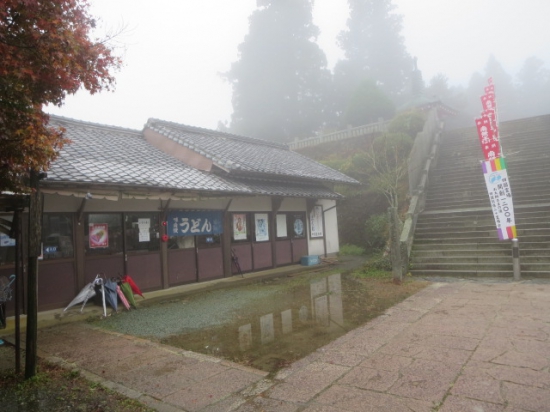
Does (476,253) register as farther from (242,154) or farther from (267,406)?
(267,406)

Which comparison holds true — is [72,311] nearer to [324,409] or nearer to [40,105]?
[40,105]

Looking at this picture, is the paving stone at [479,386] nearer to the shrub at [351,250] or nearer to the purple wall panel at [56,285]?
the purple wall panel at [56,285]

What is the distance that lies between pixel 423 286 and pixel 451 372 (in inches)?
228

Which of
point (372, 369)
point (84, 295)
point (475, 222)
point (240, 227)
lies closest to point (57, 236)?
point (84, 295)

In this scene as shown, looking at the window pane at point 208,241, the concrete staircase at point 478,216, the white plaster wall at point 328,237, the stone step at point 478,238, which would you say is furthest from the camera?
the white plaster wall at point 328,237

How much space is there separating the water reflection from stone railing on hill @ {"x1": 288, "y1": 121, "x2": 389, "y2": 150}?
16.0 m

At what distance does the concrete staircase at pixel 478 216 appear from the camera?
1113 cm

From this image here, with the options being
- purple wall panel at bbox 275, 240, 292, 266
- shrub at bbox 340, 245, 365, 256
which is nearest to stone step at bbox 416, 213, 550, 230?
shrub at bbox 340, 245, 365, 256

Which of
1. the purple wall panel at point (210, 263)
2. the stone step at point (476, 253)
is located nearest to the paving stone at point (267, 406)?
the purple wall panel at point (210, 263)

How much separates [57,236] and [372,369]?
754cm

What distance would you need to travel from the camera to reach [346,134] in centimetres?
2511

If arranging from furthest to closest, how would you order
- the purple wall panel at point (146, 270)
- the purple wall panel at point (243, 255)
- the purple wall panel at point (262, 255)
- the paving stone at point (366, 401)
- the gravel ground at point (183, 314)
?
the purple wall panel at point (262, 255) < the purple wall panel at point (243, 255) < the purple wall panel at point (146, 270) < the gravel ground at point (183, 314) < the paving stone at point (366, 401)

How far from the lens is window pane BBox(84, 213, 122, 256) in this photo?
907 centimetres

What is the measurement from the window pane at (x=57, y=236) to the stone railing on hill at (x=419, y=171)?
9.35m
